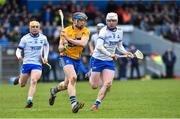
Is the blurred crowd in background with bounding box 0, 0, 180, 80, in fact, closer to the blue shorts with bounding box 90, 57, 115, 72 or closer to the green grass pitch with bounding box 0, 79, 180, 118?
the green grass pitch with bounding box 0, 79, 180, 118

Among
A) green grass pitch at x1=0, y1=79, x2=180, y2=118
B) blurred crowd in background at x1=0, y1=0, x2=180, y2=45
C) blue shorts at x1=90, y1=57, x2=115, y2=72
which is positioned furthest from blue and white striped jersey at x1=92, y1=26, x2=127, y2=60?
blurred crowd in background at x1=0, y1=0, x2=180, y2=45

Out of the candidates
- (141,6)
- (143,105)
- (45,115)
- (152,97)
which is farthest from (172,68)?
(45,115)

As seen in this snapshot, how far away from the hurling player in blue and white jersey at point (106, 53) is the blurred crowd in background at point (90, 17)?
21.6m

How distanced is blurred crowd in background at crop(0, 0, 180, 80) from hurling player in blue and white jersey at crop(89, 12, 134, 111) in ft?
71.0

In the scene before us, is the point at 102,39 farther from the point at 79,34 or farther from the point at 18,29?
the point at 18,29

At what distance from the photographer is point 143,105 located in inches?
864

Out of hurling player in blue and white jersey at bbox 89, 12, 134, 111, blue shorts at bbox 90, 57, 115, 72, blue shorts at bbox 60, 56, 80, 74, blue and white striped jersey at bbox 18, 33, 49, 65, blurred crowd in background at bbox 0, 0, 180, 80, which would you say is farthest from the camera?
blurred crowd in background at bbox 0, 0, 180, 80

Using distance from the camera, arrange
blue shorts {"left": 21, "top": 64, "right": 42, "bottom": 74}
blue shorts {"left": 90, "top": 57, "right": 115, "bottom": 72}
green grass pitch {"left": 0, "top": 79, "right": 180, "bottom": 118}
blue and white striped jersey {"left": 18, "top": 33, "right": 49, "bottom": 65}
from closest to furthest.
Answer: green grass pitch {"left": 0, "top": 79, "right": 180, "bottom": 118} → blue shorts {"left": 90, "top": 57, "right": 115, "bottom": 72} → blue shorts {"left": 21, "top": 64, "right": 42, "bottom": 74} → blue and white striped jersey {"left": 18, "top": 33, "right": 49, "bottom": 65}

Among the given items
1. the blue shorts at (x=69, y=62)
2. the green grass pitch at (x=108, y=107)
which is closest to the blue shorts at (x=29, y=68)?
the green grass pitch at (x=108, y=107)

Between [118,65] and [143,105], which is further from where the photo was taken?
[118,65]

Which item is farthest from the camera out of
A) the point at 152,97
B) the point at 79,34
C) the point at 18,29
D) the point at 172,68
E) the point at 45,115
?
the point at 172,68

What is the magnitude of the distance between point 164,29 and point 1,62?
36.7 feet

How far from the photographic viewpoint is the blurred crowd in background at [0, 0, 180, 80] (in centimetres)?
4449

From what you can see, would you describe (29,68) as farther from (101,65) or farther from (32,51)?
(101,65)
